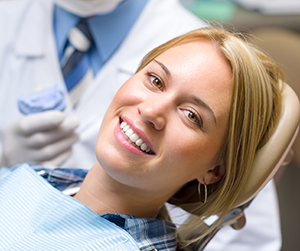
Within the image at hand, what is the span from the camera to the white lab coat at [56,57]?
121 centimetres

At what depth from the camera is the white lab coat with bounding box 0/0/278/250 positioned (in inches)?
47.8

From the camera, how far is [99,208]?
79cm

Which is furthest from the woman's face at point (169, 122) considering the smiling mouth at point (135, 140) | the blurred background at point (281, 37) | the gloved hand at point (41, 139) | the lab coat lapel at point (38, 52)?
the lab coat lapel at point (38, 52)

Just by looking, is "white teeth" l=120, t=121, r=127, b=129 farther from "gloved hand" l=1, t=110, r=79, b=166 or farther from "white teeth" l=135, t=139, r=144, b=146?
"gloved hand" l=1, t=110, r=79, b=166

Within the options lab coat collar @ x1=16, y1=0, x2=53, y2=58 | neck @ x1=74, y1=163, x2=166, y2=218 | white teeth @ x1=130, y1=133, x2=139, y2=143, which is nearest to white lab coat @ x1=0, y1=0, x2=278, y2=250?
lab coat collar @ x1=16, y1=0, x2=53, y2=58

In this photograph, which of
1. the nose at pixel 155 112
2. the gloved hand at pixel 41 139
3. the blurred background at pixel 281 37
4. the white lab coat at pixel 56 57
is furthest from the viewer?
the blurred background at pixel 281 37

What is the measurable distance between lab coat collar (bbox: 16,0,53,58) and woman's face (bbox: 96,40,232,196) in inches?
26.7

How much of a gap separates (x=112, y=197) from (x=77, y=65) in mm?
631

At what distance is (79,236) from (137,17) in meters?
0.84

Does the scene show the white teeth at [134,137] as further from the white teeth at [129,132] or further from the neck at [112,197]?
the neck at [112,197]

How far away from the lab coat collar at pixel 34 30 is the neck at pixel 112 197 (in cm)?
67

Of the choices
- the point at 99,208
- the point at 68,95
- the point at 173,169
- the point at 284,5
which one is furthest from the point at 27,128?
the point at 284,5

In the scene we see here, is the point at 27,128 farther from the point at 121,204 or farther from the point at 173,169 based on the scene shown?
the point at 173,169

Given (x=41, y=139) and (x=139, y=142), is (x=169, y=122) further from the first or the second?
(x=41, y=139)
